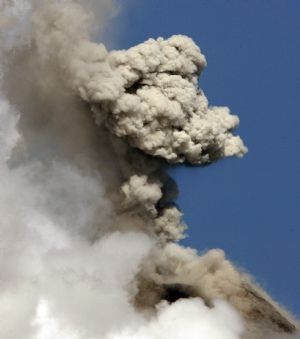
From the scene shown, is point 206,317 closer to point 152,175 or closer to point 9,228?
point 152,175

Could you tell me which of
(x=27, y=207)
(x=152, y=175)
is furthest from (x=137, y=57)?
(x=27, y=207)

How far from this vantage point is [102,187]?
21391 millimetres

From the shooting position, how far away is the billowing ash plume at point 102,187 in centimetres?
2017

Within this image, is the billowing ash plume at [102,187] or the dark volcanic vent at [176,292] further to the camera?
the dark volcanic vent at [176,292]

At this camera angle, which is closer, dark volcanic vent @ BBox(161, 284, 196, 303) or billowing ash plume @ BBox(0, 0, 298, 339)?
billowing ash plume @ BBox(0, 0, 298, 339)

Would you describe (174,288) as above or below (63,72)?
below

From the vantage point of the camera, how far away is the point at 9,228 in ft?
69.4

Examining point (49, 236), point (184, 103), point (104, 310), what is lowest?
point (104, 310)

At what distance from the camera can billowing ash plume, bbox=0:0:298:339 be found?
→ 66.2ft

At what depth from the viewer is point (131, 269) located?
20.9 metres

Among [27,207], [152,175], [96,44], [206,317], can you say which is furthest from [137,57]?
[206,317]

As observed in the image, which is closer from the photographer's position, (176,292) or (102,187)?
(176,292)

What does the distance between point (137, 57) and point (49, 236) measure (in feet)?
13.4

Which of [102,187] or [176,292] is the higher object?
[102,187]
